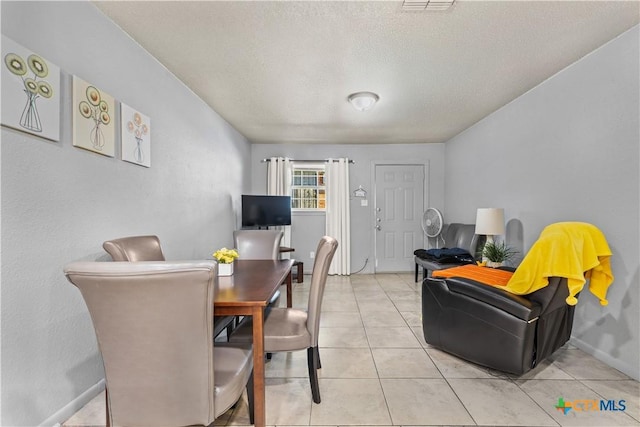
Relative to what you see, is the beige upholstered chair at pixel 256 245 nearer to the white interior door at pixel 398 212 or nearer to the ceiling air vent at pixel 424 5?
the ceiling air vent at pixel 424 5

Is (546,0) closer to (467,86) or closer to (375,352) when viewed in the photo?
(467,86)

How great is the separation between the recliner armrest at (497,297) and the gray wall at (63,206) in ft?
7.79

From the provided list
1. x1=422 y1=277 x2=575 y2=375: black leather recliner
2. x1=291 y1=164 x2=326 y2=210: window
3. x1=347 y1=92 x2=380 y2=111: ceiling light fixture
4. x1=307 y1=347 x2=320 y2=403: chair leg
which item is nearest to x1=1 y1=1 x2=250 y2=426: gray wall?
x1=307 y1=347 x2=320 y2=403: chair leg

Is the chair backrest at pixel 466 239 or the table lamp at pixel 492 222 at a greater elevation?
the table lamp at pixel 492 222

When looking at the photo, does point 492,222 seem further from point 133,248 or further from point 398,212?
point 133,248

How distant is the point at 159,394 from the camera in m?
1.08

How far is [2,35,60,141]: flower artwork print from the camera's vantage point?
1241mm

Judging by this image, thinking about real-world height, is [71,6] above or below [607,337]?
above

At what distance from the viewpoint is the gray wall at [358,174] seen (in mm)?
5191

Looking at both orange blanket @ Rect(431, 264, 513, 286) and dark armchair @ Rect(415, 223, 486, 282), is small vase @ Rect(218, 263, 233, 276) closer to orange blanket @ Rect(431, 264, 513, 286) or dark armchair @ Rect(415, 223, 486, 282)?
orange blanket @ Rect(431, 264, 513, 286)

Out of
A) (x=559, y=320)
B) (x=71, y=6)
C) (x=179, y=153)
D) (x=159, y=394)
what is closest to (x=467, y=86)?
(x=559, y=320)

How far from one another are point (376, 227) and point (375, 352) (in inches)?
122

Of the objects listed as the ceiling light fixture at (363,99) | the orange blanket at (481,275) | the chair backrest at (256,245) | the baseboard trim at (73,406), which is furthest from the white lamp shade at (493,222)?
the baseboard trim at (73,406)

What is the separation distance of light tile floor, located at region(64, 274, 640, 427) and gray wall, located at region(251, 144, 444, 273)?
264 cm
